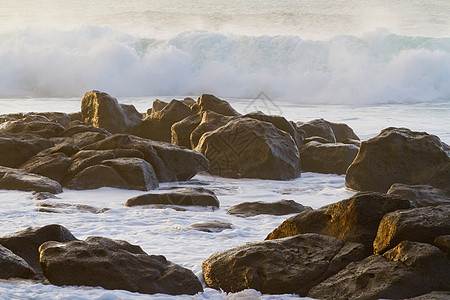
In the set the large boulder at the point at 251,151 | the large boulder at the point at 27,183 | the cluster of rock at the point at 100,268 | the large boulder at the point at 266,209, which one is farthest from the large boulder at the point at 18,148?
the cluster of rock at the point at 100,268

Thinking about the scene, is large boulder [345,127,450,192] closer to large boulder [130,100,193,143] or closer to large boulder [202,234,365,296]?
large boulder [202,234,365,296]

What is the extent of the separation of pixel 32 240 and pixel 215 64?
83.0ft

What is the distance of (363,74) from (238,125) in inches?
753

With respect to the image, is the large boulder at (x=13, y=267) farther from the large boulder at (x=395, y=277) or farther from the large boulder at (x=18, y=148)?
the large boulder at (x=18, y=148)

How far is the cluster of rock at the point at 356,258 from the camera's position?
380 centimetres

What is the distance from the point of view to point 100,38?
30.9m

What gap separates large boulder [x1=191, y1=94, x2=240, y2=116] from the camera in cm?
1086

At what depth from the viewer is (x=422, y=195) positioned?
21.3ft

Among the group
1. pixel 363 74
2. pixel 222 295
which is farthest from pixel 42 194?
pixel 363 74

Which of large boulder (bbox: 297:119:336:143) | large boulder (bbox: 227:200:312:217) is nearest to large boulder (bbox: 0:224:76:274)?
large boulder (bbox: 227:200:312:217)

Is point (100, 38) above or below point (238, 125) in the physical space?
above

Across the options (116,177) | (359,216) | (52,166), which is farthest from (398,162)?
(52,166)

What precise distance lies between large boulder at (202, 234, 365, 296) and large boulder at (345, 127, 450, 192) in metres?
3.81

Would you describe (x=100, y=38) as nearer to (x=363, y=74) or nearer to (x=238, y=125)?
(x=363, y=74)
